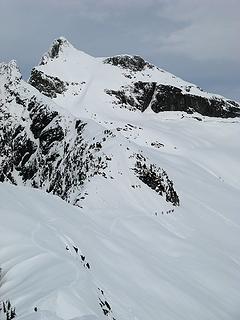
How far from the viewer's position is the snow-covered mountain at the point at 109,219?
9602 millimetres

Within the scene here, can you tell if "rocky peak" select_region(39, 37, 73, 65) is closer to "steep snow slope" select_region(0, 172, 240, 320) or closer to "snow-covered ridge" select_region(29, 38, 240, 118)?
"snow-covered ridge" select_region(29, 38, 240, 118)

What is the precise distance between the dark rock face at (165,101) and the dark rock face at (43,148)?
3532 centimetres

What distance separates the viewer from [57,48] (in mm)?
89688

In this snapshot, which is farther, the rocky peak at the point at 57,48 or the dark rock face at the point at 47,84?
the rocky peak at the point at 57,48

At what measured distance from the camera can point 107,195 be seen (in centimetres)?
2447

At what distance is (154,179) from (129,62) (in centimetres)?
6307

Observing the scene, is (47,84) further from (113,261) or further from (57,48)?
(113,261)

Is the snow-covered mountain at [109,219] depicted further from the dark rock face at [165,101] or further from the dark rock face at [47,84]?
the dark rock face at [165,101]

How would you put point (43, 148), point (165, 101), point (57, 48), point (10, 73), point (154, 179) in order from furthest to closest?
point (57, 48)
point (165, 101)
point (10, 73)
point (43, 148)
point (154, 179)

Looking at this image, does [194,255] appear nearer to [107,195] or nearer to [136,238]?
[136,238]

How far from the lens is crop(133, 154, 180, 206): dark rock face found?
27.6 m

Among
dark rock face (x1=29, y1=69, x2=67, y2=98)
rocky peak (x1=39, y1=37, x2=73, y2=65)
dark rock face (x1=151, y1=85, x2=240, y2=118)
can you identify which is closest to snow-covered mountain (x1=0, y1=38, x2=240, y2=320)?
dark rock face (x1=29, y1=69, x2=67, y2=98)

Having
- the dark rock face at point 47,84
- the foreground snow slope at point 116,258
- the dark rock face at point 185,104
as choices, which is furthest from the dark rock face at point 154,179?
the dark rock face at point 185,104

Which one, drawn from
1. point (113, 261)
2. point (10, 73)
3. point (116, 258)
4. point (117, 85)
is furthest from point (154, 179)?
point (117, 85)
